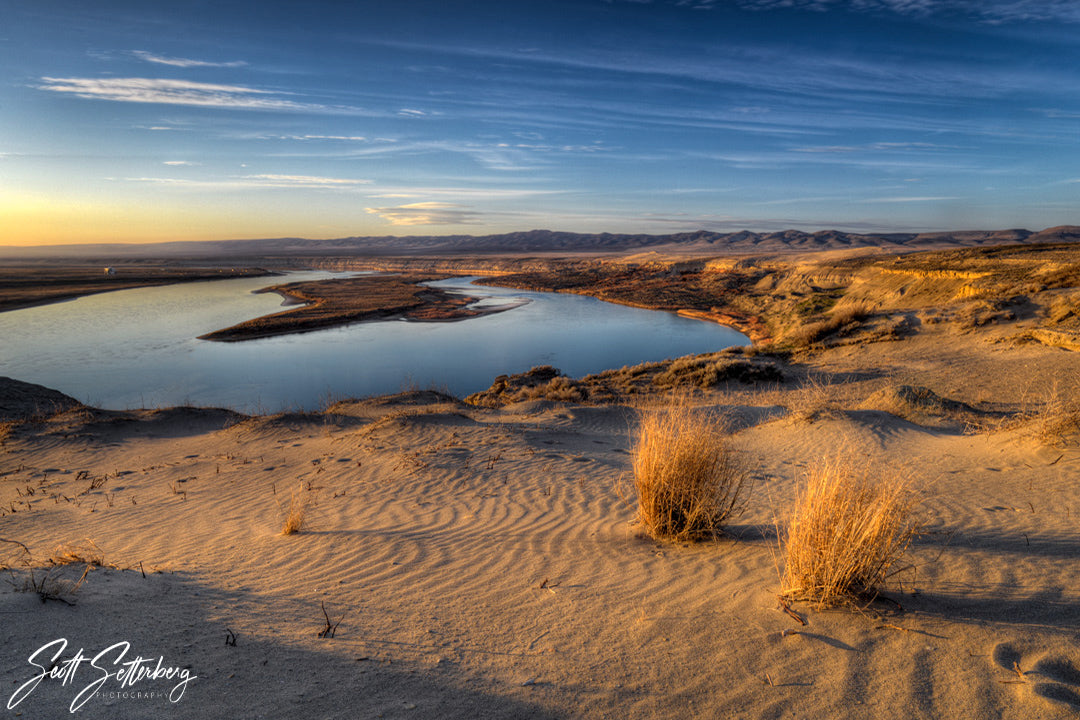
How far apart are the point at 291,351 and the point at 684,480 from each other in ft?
88.1

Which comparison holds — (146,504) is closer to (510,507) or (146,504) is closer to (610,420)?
(510,507)

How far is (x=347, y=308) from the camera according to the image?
41.0m

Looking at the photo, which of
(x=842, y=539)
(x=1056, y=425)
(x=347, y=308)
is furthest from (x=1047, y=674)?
(x=347, y=308)

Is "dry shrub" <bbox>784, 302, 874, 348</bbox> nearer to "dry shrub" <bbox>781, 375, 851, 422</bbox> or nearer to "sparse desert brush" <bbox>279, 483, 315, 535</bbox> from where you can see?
"dry shrub" <bbox>781, 375, 851, 422</bbox>

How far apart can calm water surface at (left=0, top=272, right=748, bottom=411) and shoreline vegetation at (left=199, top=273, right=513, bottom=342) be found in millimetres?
1702

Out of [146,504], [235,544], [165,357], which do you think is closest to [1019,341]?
[235,544]

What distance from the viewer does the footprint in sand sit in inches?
97.1

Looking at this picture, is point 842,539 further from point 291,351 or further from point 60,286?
point 60,286

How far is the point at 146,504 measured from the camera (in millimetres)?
6715

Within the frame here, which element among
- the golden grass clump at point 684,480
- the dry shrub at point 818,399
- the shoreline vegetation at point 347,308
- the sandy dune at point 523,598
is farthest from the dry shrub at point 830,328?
the shoreline vegetation at point 347,308

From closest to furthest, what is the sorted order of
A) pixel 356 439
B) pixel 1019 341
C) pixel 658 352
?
pixel 356 439, pixel 1019 341, pixel 658 352

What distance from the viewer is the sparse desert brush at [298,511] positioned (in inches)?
205

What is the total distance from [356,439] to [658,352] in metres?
21.7

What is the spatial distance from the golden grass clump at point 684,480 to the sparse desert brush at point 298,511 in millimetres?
3375
